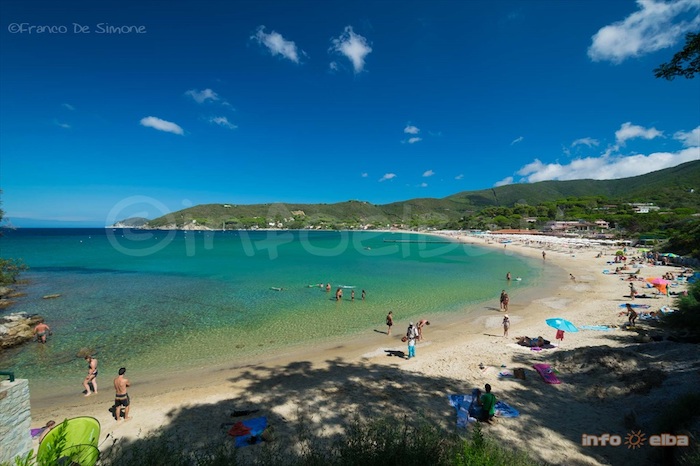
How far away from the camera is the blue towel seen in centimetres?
749

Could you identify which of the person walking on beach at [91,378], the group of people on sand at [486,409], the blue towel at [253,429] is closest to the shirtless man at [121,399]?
the person walking on beach at [91,378]

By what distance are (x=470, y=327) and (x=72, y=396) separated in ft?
61.9

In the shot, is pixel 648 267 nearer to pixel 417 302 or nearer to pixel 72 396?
pixel 417 302

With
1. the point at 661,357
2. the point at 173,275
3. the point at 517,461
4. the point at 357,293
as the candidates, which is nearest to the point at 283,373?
the point at 517,461

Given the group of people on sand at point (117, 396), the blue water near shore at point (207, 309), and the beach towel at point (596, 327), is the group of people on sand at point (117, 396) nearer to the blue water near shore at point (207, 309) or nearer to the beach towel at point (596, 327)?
the blue water near shore at point (207, 309)

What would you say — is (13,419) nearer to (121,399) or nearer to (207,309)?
(121,399)

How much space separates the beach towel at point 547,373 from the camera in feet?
34.1

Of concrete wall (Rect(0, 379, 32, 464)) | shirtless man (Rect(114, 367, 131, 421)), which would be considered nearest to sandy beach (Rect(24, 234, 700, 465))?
shirtless man (Rect(114, 367, 131, 421))

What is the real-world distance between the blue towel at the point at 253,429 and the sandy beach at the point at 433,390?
1.17ft

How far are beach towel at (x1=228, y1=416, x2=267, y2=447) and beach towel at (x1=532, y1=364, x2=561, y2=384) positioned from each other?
9409 mm

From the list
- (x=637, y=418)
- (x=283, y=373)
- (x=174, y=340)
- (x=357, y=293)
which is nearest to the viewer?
(x=637, y=418)

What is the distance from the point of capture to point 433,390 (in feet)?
33.8

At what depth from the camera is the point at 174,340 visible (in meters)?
16.4

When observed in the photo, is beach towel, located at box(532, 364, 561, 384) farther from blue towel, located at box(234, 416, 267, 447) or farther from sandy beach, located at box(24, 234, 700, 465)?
blue towel, located at box(234, 416, 267, 447)
